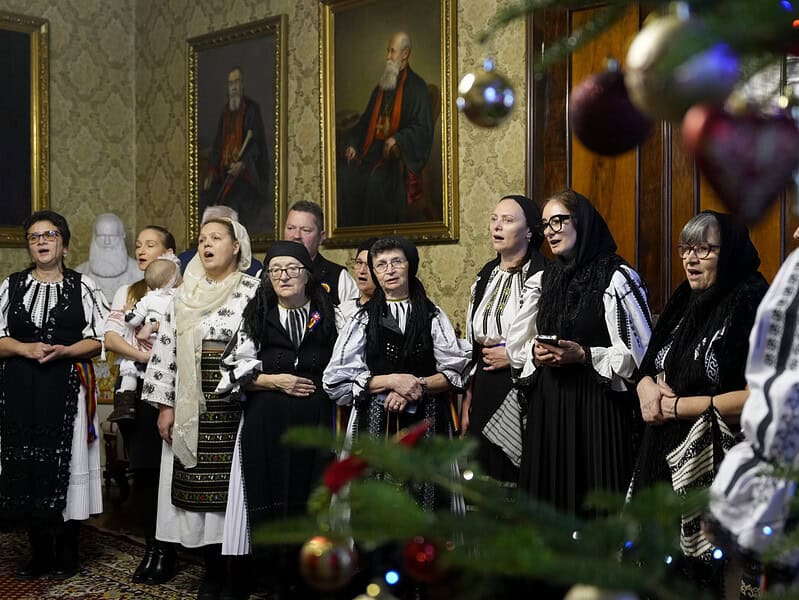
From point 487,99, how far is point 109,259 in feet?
24.0

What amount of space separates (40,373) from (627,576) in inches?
194

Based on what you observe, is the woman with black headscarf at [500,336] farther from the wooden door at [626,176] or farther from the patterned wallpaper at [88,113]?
the patterned wallpaper at [88,113]

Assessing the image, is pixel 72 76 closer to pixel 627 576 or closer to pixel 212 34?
pixel 212 34

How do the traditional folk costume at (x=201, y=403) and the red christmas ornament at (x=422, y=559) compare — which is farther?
the traditional folk costume at (x=201, y=403)

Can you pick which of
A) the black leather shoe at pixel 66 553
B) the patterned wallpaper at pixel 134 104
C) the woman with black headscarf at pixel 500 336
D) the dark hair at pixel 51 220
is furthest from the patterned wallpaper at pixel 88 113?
the woman with black headscarf at pixel 500 336

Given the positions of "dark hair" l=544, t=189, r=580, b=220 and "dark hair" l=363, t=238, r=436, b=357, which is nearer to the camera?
"dark hair" l=544, t=189, r=580, b=220

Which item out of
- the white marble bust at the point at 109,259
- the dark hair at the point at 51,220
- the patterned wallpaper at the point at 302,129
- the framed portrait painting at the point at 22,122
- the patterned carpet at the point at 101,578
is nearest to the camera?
the patterned carpet at the point at 101,578

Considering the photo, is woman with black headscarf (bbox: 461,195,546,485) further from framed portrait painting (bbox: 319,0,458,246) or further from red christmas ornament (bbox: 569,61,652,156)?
red christmas ornament (bbox: 569,61,652,156)

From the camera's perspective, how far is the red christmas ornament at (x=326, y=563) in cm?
95

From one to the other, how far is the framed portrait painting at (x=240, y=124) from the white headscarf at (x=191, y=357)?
3.19m

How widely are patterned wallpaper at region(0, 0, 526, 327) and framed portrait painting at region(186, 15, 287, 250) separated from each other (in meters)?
0.13

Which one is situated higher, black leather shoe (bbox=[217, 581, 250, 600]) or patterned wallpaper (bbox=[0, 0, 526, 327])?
patterned wallpaper (bbox=[0, 0, 526, 327])

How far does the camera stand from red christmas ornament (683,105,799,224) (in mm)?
864

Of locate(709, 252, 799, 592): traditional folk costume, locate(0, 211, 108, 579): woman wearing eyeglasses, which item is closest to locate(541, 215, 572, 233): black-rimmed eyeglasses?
locate(709, 252, 799, 592): traditional folk costume
